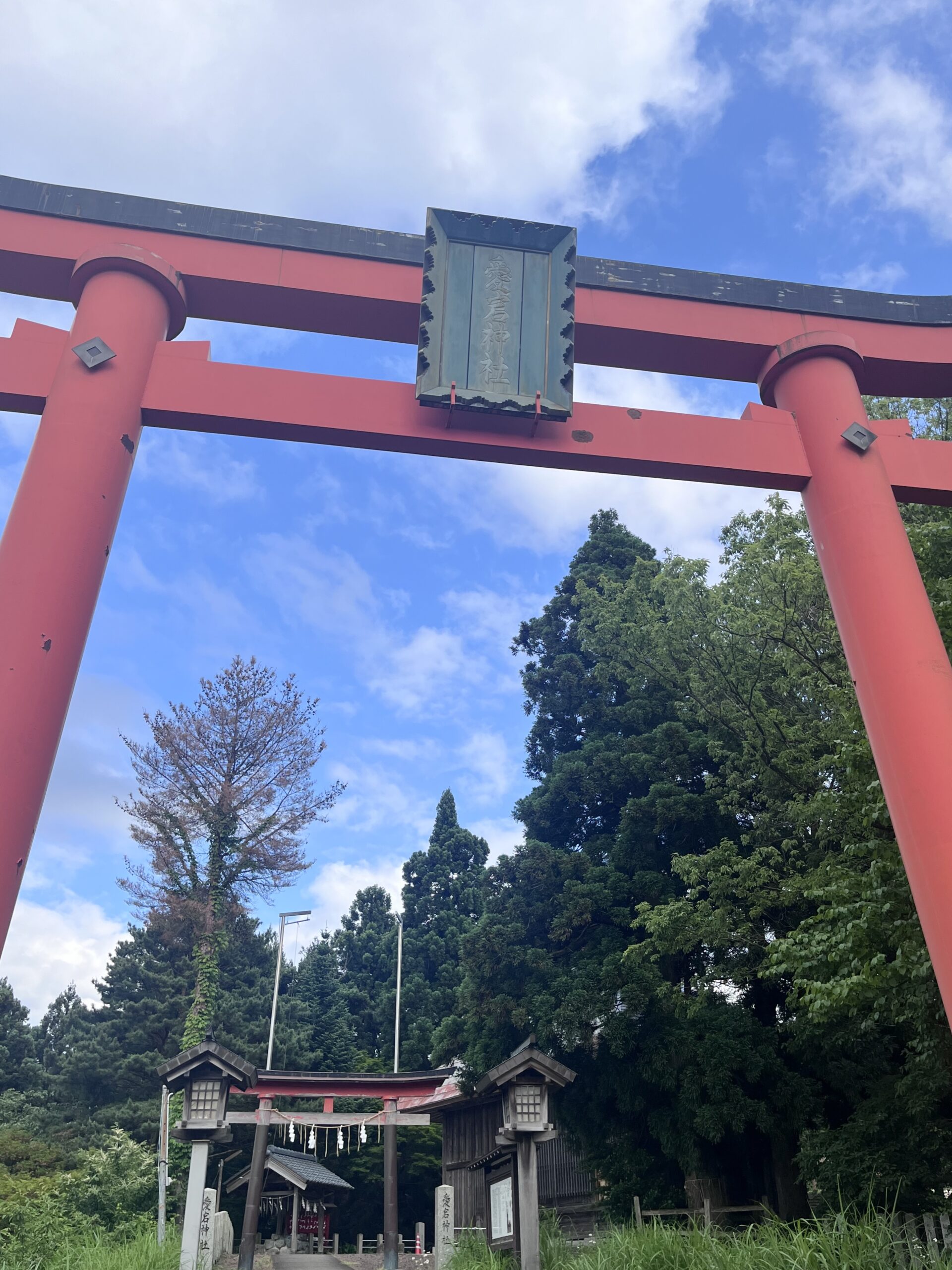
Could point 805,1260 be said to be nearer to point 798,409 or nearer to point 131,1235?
point 798,409

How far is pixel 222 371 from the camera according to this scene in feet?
18.0

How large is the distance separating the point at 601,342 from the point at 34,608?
383cm

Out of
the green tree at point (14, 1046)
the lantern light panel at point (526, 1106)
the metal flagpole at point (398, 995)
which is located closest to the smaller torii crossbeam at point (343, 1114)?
the lantern light panel at point (526, 1106)

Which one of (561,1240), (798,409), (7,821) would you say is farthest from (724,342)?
(561,1240)

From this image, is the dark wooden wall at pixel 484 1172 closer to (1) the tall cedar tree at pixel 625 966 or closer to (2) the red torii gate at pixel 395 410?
(1) the tall cedar tree at pixel 625 966

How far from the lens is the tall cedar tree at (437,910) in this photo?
3086cm

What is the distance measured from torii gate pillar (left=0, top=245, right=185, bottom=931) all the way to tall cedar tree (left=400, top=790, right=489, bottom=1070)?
88.5 ft

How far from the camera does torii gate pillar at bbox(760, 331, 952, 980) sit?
4.30 metres

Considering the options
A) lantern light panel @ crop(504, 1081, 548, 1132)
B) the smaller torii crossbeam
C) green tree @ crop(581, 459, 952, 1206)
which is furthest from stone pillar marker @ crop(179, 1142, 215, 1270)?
green tree @ crop(581, 459, 952, 1206)

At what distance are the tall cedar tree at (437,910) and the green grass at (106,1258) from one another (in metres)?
22.5

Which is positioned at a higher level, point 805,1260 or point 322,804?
point 322,804

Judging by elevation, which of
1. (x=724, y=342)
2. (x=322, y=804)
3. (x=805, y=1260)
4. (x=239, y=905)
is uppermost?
(x=322, y=804)

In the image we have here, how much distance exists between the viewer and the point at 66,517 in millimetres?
4656

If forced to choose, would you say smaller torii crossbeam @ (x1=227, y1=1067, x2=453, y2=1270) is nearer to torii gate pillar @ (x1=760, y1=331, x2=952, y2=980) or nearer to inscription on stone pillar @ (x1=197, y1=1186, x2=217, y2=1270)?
inscription on stone pillar @ (x1=197, y1=1186, x2=217, y2=1270)
